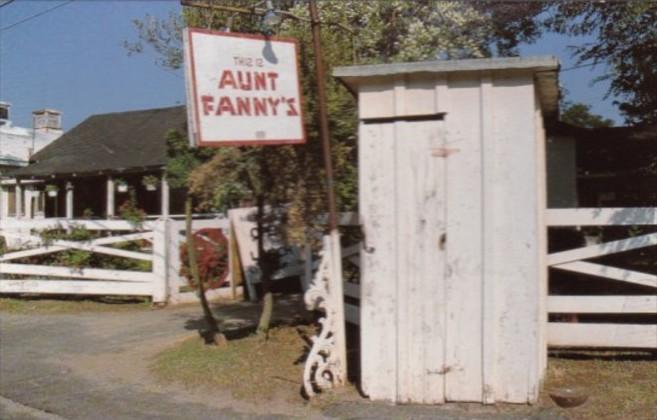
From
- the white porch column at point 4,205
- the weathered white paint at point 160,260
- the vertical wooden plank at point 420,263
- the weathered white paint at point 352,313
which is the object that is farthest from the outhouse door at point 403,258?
the white porch column at point 4,205

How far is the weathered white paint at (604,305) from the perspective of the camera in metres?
6.17

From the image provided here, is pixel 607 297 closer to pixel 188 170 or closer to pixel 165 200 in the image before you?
pixel 188 170

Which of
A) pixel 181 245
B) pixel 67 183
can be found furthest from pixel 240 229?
pixel 67 183

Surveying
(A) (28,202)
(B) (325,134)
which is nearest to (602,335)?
(B) (325,134)

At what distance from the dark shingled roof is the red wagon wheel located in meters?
10.3

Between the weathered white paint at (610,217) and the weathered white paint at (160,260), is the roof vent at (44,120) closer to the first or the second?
the weathered white paint at (160,260)

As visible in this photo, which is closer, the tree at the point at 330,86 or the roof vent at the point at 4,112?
the tree at the point at 330,86

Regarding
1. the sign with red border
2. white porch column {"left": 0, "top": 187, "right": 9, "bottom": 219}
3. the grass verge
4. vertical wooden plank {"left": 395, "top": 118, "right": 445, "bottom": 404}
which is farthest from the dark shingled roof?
vertical wooden plank {"left": 395, "top": 118, "right": 445, "bottom": 404}

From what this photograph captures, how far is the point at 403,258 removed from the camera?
221 inches

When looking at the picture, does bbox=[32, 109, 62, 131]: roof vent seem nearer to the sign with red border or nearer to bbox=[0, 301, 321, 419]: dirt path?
bbox=[0, 301, 321, 419]: dirt path

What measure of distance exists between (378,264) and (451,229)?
64 centimetres

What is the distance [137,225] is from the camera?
38.1 feet

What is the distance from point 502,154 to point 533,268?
0.90 m

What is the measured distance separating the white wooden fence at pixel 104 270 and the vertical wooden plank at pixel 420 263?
639 centimetres
